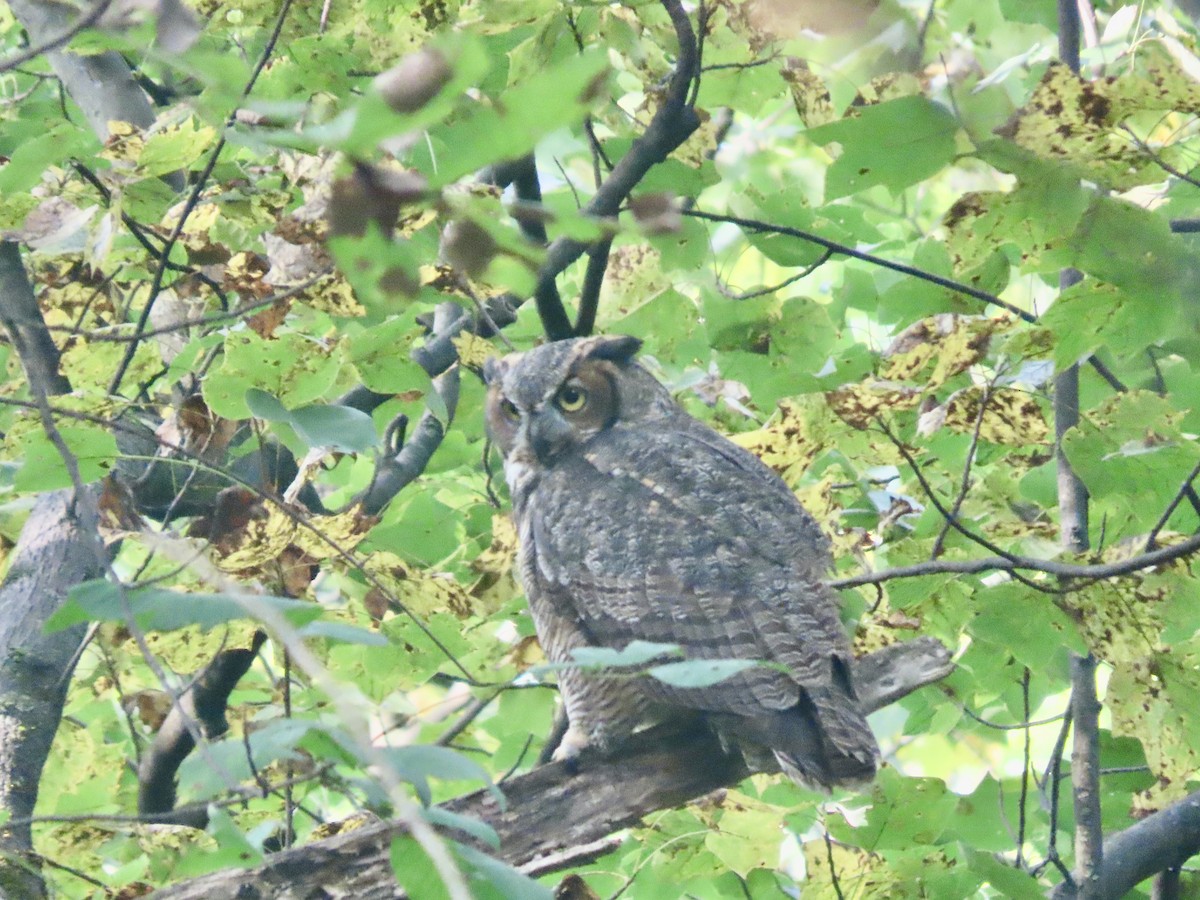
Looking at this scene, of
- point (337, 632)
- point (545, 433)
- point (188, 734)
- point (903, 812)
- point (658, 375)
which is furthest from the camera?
point (658, 375)

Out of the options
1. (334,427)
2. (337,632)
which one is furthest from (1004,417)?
(337,632)

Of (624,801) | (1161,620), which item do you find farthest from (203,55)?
(1161,620)

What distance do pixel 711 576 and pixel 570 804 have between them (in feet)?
1.94

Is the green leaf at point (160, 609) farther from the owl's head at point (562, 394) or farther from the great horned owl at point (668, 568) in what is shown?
the owl's head at point (562, 394)

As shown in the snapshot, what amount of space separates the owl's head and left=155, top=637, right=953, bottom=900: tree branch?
2.91ft

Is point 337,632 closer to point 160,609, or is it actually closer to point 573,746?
point 160,609

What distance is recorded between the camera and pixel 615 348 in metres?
3.33

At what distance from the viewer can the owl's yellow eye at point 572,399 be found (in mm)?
3268

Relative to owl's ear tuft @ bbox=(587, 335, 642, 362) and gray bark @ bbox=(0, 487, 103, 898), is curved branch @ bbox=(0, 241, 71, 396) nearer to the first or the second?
gray bark @ bbox=(0, 487, 103, 898)

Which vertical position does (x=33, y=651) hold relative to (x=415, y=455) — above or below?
above

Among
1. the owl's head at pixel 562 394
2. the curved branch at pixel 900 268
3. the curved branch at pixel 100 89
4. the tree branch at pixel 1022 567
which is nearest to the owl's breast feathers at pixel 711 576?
the owl's head at pixel 562 394

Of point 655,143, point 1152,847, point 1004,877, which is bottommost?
point 1152,847

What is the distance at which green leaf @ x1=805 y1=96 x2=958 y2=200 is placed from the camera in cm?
179

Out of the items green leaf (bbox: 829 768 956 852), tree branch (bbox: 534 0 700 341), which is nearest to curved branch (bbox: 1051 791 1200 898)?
green leaf (bbox: 829 768 956 852)
